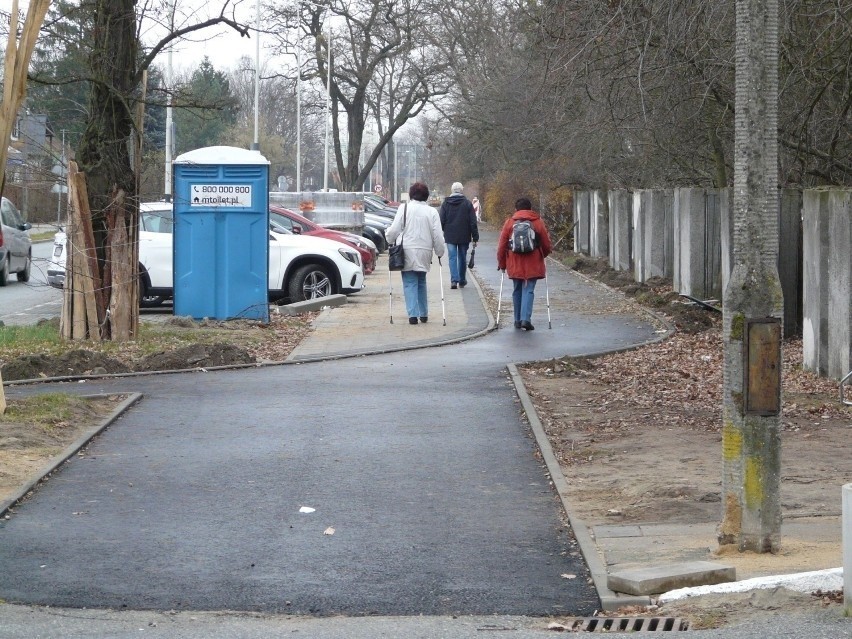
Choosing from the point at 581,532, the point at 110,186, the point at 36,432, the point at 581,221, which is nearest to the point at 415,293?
the point at 110,186

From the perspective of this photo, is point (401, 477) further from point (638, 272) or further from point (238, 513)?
point (638, 272)

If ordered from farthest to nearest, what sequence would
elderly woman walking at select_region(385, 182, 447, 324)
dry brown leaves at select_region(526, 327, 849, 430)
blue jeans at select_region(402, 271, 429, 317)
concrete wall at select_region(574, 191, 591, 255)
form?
concrete wall at select_region(574, 191, 591, 255)
blue jeans at select_region(402, 271, 429, 317)
elderly woman walking at select_region(385, 182, 447, 324)
dry brown leaves at select_region(526, 327, 849, 430)

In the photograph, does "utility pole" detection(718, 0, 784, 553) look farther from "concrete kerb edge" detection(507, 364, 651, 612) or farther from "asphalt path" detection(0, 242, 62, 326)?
"asphalt path" detection(0, 242, 62, 326)

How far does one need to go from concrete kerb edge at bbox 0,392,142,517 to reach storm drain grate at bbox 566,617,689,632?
12.4ft

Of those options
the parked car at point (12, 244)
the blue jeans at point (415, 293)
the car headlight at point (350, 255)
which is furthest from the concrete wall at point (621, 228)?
the parked car at point (12, 244)

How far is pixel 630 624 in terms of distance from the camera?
570cm

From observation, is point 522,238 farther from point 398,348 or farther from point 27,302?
point 27,302

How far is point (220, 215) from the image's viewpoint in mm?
18812

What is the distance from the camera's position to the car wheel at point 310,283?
2158 cm

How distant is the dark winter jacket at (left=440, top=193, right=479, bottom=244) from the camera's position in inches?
962

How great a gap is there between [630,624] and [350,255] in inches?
653

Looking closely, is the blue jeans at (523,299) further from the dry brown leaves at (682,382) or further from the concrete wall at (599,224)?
the concrete wall at (599,224)

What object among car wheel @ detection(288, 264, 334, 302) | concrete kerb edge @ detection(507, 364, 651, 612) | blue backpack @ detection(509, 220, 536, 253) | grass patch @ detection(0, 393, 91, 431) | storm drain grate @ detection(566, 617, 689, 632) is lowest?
storm drain grate @ detection(566, 617, 689, 632)

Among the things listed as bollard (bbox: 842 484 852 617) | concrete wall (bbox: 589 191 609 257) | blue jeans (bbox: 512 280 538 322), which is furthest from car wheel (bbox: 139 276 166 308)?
bollard (bbox: 842 484 852 617)
